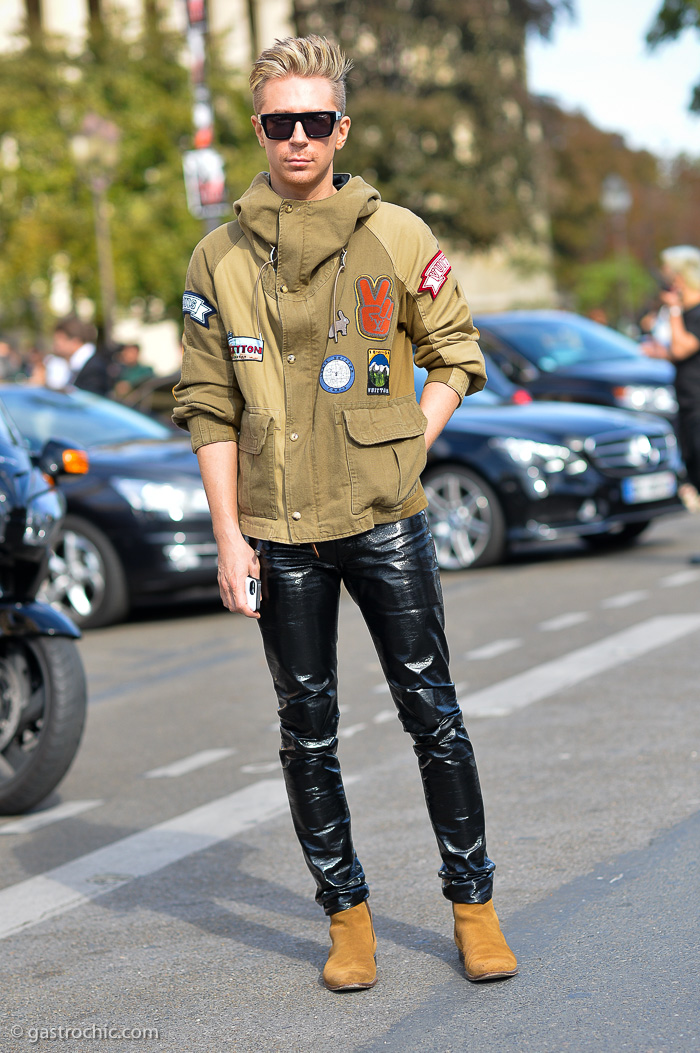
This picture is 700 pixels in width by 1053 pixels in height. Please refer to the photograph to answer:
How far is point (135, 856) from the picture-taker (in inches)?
187

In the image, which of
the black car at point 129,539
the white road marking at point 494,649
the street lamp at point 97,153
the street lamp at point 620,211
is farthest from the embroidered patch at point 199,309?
the street lamp at point 620,211

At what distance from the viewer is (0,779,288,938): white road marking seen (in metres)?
4.33

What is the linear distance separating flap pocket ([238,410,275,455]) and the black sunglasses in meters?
0.59

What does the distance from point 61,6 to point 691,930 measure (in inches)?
1542

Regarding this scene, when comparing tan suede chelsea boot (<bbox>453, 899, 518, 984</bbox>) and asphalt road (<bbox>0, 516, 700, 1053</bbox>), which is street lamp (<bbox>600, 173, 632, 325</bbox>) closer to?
asphalt road (<bbox>0, 516, 700, 1053</bbox>)

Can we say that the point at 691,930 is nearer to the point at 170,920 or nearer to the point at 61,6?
the point at 170,920

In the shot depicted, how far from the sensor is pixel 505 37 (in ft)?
147

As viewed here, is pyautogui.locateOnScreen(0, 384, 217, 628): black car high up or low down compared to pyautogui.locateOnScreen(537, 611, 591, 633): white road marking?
up

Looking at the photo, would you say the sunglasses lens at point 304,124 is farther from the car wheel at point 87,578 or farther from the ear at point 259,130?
the car wheel at point 87,578

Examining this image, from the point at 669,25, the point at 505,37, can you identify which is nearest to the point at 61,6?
the point at 505,37

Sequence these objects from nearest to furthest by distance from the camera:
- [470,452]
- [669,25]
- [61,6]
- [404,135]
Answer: [470,452] < [669,25] < [61,6] < [404,135]

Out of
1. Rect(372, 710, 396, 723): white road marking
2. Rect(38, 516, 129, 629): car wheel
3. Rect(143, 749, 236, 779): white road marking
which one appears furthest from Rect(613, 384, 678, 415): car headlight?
Rect(143, 749, 236, 779): white road marking

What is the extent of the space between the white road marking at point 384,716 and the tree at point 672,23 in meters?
19.0

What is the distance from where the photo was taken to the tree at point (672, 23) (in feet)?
76.0
